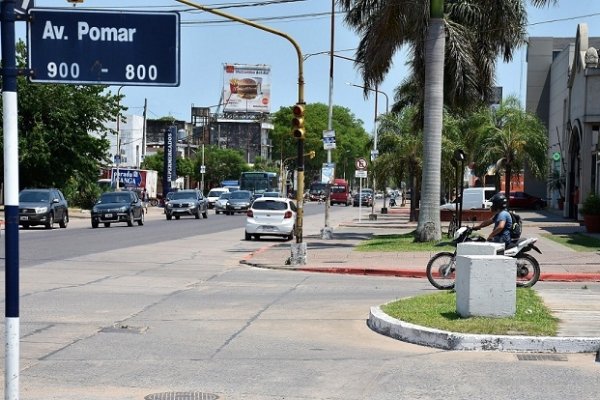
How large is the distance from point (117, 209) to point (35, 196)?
416cm

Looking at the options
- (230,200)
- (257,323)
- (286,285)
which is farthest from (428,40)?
(230,200)

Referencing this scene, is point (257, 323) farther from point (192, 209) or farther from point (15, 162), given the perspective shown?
point (192, 209)

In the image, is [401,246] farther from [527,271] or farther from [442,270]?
[527,271]

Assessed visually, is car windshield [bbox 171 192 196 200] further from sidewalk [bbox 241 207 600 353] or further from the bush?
the bush

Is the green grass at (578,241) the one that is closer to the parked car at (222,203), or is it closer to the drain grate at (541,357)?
the drain grate at (541,357)

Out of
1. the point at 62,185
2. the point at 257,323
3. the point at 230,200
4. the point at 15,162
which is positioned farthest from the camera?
the point at 230,200

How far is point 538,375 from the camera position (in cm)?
905

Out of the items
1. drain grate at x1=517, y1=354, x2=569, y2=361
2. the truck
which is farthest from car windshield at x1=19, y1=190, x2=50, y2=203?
the truck

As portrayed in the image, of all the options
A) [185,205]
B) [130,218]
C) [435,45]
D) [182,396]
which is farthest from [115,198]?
[182,396]

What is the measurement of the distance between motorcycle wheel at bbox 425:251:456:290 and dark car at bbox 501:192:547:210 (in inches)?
2137

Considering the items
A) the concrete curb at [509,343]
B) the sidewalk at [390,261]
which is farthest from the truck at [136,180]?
the concrete curb at [509,343]

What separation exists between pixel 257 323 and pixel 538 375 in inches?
181

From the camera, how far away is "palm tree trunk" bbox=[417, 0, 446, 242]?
2734 centimetres

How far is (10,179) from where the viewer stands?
567 centimetres
